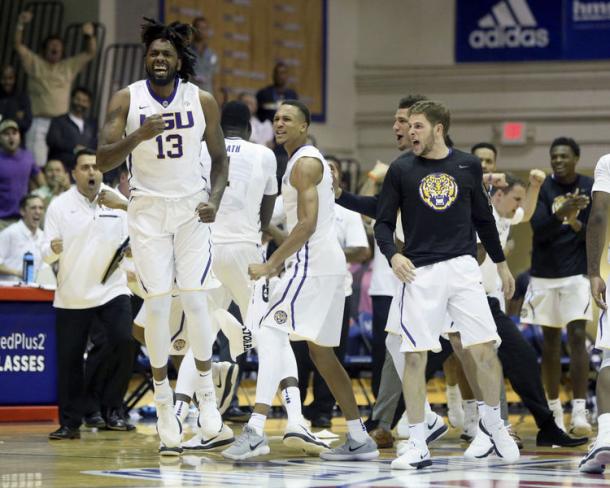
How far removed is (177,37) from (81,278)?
2762 millimetres

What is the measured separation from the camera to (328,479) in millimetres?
7160

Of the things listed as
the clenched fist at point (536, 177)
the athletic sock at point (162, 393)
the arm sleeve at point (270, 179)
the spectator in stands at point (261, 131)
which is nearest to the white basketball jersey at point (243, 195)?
the arm sleeve at point (270, 179)

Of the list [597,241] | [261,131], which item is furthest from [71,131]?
[597,241]

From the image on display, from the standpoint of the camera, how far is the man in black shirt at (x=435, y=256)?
7.92m

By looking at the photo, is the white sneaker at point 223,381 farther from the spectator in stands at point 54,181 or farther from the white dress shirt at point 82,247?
the spectator in stands at point 54,181

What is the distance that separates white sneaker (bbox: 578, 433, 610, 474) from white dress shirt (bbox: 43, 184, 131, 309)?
4.39 meters

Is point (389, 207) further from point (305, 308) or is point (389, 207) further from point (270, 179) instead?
point (270, 179)

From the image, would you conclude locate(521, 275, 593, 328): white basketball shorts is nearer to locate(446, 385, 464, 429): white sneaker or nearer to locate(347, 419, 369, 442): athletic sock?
locate(446, 385, 464, 429): white sneaker

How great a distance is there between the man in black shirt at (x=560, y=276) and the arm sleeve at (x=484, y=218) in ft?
8.50

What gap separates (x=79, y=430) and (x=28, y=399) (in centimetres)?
126

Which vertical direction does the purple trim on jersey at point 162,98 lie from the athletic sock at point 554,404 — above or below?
above

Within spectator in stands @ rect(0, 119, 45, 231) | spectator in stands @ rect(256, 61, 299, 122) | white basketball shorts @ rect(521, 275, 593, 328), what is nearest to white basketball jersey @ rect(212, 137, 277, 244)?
white basketball shorts @ rect(521, 275, 593, 328)

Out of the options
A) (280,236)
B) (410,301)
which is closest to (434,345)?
(410,301)

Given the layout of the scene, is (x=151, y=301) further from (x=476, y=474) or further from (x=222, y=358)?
(x=222, y=358)
